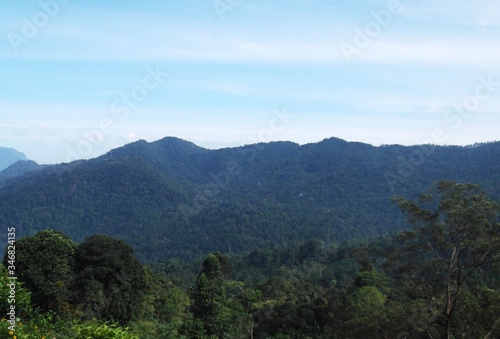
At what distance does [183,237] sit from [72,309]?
57341 millimetres

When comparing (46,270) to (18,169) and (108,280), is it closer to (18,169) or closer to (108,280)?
(108,280)

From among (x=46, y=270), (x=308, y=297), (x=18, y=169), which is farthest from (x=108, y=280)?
(x=18, y=169)

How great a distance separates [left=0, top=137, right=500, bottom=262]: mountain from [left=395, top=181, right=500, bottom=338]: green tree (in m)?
47.0

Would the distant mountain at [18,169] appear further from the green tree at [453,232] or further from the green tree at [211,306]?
the green tree at [453,232]

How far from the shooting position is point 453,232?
9.37 meters

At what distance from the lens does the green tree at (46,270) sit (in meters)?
10.9

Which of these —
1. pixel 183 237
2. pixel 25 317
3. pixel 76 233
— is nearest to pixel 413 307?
pixel 25 317

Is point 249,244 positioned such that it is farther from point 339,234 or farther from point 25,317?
point 25,317

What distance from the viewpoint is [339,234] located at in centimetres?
6191

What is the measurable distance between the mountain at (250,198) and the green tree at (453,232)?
1850 inches

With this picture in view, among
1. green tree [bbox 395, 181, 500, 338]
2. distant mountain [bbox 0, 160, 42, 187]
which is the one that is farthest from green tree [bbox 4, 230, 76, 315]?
distant mountain [bbox 0, 160, 42, 187]

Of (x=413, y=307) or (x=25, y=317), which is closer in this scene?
(x=25, y=317)

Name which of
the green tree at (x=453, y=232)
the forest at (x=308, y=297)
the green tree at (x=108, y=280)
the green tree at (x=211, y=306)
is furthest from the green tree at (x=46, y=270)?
the green tree at (x=453, y=232)

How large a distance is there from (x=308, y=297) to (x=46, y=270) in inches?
409
